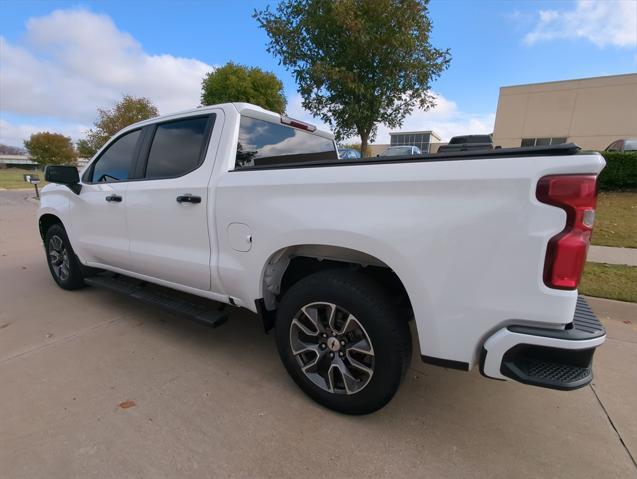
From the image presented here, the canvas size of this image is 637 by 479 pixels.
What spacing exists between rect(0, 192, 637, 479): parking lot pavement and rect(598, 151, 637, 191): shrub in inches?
399

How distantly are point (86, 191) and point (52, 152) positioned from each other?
71937 millimetres

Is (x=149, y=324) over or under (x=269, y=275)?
under

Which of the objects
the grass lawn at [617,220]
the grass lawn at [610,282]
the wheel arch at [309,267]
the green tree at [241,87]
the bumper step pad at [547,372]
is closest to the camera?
the bumper step pad at [547,372]

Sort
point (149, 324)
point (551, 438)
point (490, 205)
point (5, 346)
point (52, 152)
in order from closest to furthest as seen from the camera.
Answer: point (490, 205) → point (551, 438) → point (5, 346) → point (149, 324) → point (52, 152)

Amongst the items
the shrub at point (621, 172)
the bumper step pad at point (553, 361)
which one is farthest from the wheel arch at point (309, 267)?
the shrub at point (621, 172)

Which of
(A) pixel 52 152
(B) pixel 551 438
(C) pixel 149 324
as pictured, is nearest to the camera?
(B) pixel 551 438

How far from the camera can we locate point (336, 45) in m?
8.10

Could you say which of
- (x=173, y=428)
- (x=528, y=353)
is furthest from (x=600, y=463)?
(x=173, y=428)

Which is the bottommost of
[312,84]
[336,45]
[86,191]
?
[86,191]

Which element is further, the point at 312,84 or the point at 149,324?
the point at 312,84

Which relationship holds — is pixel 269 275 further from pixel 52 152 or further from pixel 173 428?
pixel 52 152

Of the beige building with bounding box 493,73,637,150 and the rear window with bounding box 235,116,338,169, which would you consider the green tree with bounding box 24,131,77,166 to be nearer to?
the beige building with bounding box 493,73,637,150

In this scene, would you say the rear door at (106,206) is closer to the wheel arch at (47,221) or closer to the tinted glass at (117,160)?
the tinted glass at (117,160)

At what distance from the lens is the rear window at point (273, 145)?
2.75 m
